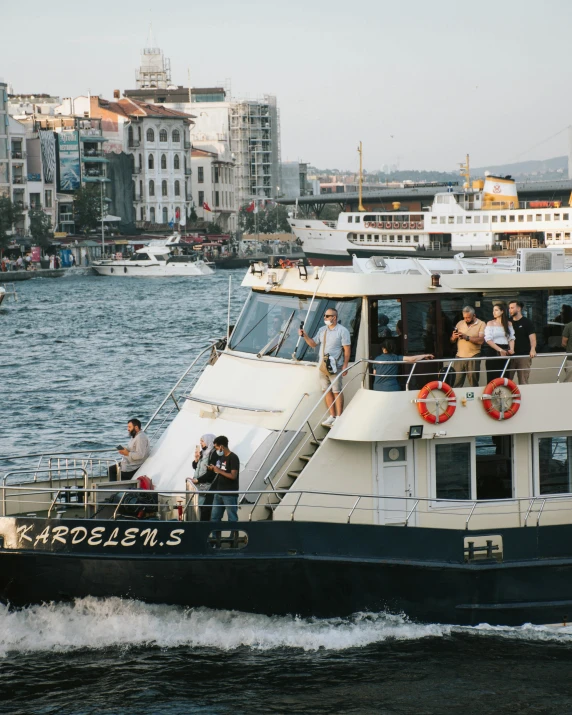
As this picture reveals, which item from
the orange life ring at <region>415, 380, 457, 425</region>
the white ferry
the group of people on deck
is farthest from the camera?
the white ferry

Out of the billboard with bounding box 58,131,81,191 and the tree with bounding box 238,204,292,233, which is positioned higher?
the billboard with bounding box 58,131,81,191

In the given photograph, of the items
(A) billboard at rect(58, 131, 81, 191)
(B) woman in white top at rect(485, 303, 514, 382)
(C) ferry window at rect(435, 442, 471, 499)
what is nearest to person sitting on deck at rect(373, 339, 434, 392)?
(B) woman in white top at rect(485, 303, 514, 382)

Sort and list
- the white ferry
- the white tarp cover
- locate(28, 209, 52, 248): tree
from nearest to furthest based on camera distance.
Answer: the white tarp cover
the white ferry
locate(28, 209, 52, 248): tree

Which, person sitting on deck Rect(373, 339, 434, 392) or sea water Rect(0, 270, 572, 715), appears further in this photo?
person sitting on deck Rect(373, 339, 434, 392)

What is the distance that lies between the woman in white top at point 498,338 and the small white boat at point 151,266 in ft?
314

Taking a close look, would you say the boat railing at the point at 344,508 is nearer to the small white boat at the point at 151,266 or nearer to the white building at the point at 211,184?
the small white boat at the point at 151,266

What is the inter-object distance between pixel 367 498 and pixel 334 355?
1.72m

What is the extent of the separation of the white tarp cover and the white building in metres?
154

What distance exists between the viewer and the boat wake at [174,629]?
13.0 meters

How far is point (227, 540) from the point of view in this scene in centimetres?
1281

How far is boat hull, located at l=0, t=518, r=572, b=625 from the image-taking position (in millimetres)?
12711

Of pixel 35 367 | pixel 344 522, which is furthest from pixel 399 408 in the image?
pixel 35 367

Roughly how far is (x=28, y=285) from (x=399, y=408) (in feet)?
273

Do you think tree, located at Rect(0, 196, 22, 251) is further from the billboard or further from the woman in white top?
the woman in white top
